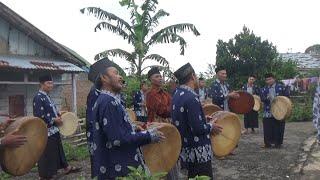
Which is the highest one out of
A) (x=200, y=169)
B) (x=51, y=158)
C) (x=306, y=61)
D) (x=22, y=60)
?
(x=306, y=61)

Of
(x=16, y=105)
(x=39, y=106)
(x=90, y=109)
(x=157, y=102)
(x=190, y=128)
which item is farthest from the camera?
(x=16, y=105)

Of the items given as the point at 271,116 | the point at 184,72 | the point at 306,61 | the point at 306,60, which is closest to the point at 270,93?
the point at 271,116

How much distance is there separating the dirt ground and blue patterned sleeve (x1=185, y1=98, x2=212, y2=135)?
2.82m

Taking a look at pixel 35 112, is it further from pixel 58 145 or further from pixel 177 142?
pixel 177 142

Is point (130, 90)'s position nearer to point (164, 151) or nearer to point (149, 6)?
point (149, 6)

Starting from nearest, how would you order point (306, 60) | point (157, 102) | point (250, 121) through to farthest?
point (157, 102) → point (250, 121) → point (306, 60)

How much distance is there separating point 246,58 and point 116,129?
20.7 metres

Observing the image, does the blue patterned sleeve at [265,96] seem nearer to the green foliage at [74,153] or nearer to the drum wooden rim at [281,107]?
the drum wooden rim at [281,107]

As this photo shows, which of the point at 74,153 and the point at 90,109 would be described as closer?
the point at 90,109

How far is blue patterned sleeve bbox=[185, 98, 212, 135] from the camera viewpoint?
5051 mm

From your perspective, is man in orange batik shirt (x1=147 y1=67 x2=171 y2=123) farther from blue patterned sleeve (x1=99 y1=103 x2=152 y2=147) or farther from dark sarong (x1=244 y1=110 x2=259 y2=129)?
dark sarong (x1=244 y1=110 x2=259 y2=129)

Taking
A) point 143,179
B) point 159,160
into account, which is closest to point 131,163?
point 159,160

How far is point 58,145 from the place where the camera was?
26.9ft

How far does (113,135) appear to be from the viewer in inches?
152
